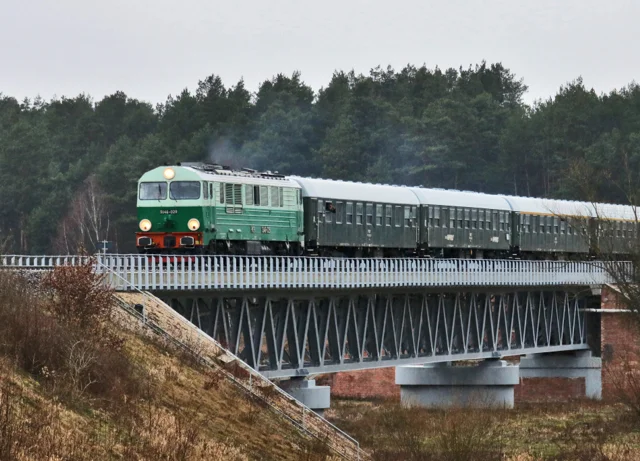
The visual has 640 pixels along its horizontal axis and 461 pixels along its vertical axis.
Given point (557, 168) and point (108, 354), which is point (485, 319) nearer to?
point (108, 354)

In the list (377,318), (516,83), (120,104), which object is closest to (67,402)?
(377,318)

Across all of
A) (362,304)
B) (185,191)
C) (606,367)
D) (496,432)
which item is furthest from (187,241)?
(606,367)

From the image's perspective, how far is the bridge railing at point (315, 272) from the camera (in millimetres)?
39938

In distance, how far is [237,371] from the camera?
36.9 m

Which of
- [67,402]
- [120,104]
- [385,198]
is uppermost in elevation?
[120,104]

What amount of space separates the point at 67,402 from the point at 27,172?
97088 mm

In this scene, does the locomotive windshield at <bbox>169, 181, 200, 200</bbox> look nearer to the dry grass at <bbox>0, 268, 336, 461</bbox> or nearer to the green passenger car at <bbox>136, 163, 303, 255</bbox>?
the green passenger car at <bbox>136, 163, 303, 255</bbox>

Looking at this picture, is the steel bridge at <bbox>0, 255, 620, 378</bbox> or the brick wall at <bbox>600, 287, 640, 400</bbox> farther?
the brick wall at <bbox>600, 287, 640, 400</bbox>

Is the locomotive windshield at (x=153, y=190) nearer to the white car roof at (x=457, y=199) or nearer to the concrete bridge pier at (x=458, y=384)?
the white car roof at (x=457, y=199)

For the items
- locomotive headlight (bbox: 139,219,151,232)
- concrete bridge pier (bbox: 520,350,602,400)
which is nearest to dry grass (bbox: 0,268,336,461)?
locomotive headlight (bbox: 139,219,151,232)

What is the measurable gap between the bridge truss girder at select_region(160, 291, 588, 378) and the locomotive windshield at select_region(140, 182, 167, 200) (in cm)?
545

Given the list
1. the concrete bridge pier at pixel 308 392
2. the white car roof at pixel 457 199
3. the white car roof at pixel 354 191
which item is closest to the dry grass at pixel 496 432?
the concrete bridge pier at pixel 308 392

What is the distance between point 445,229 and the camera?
221 ft

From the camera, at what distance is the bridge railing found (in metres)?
39.9
